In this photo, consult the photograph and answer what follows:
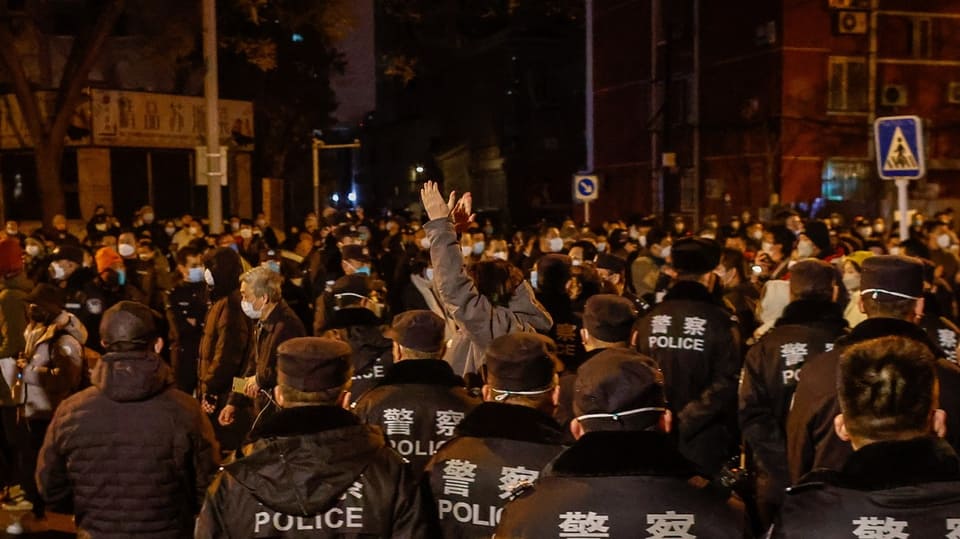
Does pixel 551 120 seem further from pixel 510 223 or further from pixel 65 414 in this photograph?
pixel 65 414

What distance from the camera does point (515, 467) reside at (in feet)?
13.3

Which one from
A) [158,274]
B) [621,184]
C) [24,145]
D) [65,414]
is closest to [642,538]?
[65,414]

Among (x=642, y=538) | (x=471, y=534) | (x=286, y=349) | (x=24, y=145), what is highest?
(x=24, y=145)

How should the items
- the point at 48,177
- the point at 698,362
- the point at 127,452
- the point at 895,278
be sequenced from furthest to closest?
the point at 48,177 < the point at 698,362 < the point at 895,278 < the point at 127,452

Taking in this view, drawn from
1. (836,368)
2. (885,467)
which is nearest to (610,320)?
(836,368)

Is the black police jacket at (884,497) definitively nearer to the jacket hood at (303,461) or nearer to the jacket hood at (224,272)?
the jacket hood at (303,461)

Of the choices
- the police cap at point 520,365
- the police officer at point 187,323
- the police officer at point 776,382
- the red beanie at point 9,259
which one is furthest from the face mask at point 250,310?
the police cap at point 520,365

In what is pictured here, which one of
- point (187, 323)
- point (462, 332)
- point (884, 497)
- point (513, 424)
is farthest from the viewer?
point (187, 323)

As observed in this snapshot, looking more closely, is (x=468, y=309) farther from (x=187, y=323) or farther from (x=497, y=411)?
(x=187, y=323)

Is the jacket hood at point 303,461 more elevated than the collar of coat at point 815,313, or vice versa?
the collar of coat at point 815,313

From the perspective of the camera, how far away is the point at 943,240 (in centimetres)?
1327

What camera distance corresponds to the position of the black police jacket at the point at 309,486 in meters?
3.61

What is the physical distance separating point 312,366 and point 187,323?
23.1 feet

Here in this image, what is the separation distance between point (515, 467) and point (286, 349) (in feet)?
3.20
